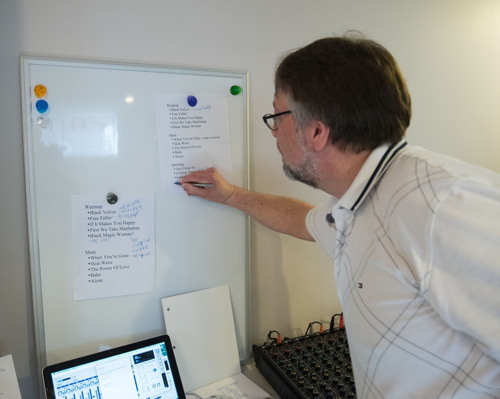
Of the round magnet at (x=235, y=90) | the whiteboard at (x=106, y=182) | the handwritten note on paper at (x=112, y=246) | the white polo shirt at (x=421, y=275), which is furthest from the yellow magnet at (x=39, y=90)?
the white polo shirt at (x=421, y=275)

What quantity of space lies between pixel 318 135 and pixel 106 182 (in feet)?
2.27

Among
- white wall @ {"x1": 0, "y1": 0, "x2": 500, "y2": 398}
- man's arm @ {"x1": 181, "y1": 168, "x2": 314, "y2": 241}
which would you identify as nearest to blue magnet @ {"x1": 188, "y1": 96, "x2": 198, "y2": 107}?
white wall @ {"x1": 0, "y1": 0, "x2": 500, "y2": 398}

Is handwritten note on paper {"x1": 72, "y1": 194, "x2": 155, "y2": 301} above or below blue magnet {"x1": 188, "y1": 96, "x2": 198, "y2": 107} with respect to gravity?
below

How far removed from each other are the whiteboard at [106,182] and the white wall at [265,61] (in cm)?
5

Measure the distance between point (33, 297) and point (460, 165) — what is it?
1.25 metres

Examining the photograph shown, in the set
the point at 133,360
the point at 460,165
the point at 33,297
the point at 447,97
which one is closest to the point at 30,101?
the point at 33,297

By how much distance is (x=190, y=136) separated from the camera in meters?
1.32

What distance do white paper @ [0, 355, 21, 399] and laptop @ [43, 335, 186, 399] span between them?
0.07 m

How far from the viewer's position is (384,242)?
881 millimetres

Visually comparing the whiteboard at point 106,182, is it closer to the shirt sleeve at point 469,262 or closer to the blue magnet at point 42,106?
the blue magnet at point 42,106

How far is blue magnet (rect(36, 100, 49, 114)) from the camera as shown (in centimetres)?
112

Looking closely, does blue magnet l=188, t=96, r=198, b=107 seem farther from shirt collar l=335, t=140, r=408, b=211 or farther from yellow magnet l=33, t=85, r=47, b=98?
shirt collar l=335, t=140, r=408, b=211

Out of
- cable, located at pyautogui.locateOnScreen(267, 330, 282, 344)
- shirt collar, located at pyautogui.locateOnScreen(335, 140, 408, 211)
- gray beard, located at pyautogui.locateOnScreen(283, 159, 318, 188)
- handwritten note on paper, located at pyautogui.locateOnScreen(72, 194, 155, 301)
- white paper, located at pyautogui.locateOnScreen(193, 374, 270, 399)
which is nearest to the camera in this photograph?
shirt collar, located at pyautogui.locateOnScreen(335, 140, 408, 211)

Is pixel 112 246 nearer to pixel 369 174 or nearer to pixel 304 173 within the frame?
pixel 304 173
